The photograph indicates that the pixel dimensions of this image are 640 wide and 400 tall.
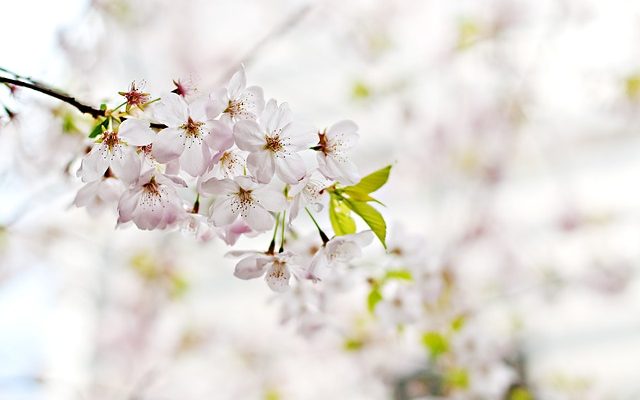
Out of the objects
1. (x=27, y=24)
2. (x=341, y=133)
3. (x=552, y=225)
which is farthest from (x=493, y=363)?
(x=552, y=225)

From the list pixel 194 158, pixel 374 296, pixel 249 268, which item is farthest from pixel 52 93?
pixel 374 296

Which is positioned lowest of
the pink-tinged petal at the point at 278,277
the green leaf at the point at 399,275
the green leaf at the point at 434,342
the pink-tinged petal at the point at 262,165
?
the pink-tinged petal at the point at 278,277

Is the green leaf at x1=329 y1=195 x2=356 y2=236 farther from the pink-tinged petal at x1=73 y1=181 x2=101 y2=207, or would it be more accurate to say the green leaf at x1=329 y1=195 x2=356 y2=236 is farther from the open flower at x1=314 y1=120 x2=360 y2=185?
the pink-tinged petal at x1=73 y1=181 x2=101 y2=207

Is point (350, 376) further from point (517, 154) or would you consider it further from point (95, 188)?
point (95, 188)

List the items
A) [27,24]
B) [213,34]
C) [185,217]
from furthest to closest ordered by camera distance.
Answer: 1. [213,34]
2. [27,24]
3. [185,217]

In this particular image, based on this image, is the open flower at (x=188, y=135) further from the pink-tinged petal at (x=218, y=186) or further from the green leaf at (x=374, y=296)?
the green leaf at (x=374, y=296)

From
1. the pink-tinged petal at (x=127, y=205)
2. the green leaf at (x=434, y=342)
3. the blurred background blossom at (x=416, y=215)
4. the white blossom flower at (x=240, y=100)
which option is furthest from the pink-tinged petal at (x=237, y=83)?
the blurred background blossom at (x=416, y=215)
